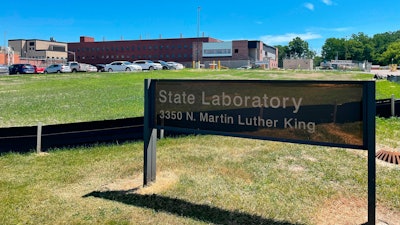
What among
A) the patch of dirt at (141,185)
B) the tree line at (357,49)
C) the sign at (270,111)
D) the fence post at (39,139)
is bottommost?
the patch of dirt at (141,185)

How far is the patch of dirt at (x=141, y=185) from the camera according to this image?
17.1ft

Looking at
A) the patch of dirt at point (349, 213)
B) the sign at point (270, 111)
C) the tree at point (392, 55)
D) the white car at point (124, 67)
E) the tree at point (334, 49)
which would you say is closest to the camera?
the sign at point (270, 111)

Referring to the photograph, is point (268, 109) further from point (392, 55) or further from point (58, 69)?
point (392, 55)

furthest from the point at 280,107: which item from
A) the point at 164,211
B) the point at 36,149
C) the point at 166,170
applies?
the point at 36,149

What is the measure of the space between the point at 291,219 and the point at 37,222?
9.43 feet

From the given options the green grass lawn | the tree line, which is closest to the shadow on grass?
the green grass lawn

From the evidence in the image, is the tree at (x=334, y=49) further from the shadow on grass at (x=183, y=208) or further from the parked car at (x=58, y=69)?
the shadow on grass at (x=183, y=208)

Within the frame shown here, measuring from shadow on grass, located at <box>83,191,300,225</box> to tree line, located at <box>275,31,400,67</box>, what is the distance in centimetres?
12997

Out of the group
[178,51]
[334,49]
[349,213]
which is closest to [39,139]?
[349,213]

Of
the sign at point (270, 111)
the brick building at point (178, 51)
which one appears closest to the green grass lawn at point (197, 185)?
the sign at point (270, 111)

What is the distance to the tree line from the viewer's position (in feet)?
413

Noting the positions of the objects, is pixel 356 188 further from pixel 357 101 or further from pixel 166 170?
pixel 166 170

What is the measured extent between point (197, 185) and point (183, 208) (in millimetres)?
860

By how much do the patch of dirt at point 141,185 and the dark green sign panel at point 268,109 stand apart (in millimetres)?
878
